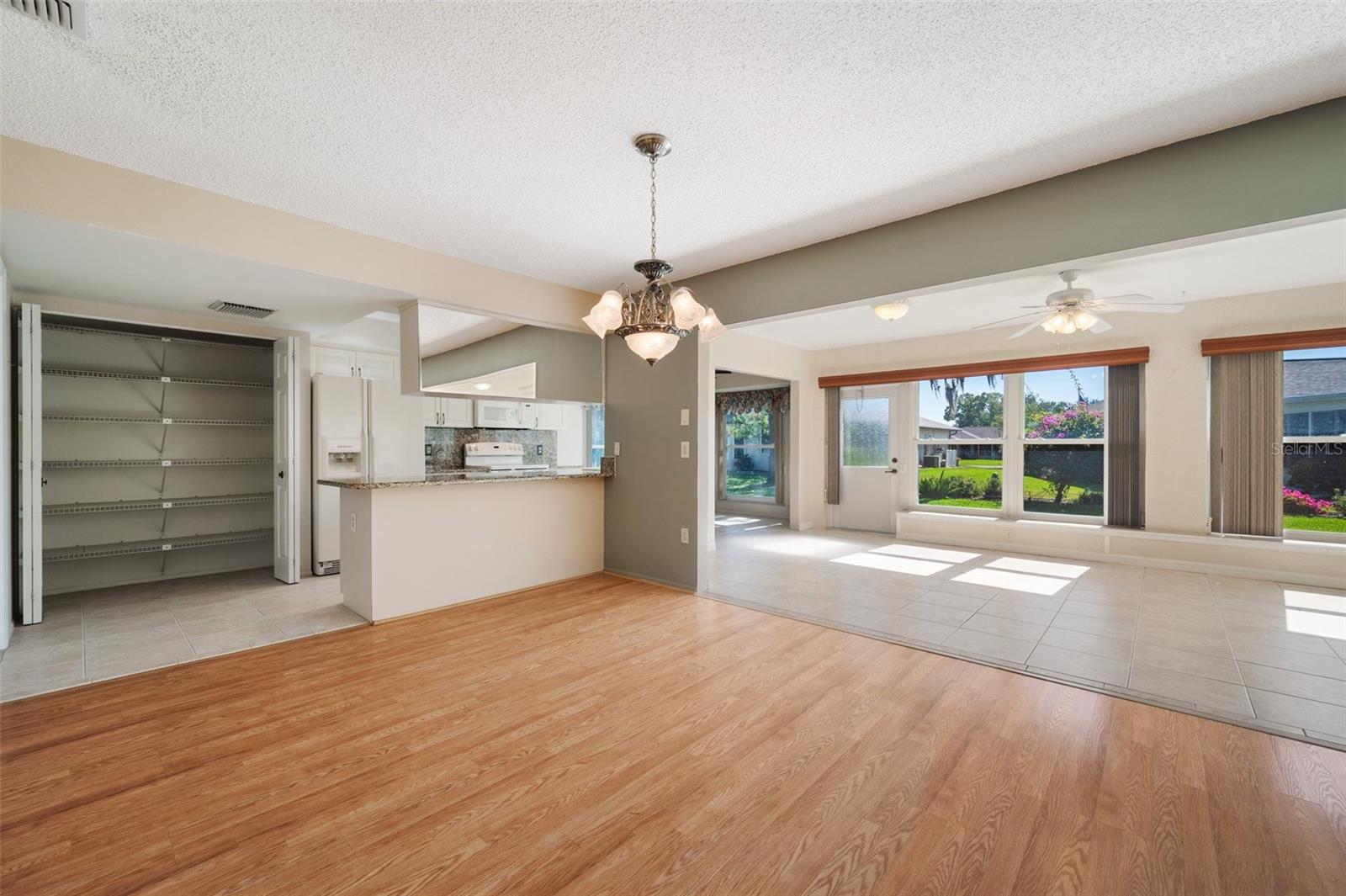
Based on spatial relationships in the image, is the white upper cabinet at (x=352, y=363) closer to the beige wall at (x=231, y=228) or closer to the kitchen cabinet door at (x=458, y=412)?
the kitchen cabinet door at (x=458, y=412)

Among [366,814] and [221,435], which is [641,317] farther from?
[221,435]

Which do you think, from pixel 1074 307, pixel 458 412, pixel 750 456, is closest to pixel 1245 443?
pixel 1074 307

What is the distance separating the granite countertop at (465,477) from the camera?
3.75 m

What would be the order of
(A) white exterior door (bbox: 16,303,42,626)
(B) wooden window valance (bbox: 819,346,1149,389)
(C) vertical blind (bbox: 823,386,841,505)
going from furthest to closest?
(C) vertical blind (bbox: 823,386,841,505) < (B) wooden window valance (bbox: 819,346,1149,389) < (A) white exterior door (bbox: 16,303,42,626)

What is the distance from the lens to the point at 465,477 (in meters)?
4.16

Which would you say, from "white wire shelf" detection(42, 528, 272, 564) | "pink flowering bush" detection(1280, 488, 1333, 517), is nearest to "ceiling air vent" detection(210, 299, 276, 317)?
"white wire shelf" detection(42, 528, 272, 564)

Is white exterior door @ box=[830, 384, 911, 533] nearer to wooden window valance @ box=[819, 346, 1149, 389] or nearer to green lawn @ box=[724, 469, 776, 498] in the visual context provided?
wooden window valance @ box=[819, 346, 1149, 389]

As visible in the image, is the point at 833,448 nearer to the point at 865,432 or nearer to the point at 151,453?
the point at 865,432

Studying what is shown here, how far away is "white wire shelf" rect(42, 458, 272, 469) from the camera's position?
451cm

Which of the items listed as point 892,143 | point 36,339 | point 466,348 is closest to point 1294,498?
point 892,143

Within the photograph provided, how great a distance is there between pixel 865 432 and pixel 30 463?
820 cm

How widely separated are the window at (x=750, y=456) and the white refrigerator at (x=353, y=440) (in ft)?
17.5

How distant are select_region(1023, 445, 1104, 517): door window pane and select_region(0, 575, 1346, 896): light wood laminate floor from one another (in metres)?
4.49

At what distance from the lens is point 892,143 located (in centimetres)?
253
